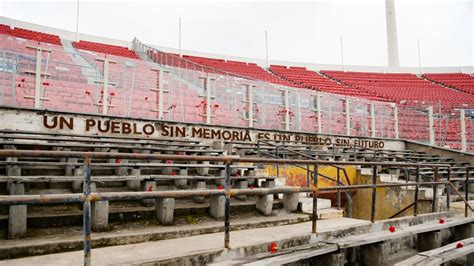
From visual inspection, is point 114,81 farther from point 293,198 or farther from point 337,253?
point 337,253

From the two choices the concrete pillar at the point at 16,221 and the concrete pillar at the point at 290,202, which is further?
the concrete pillar at the point at 290,202

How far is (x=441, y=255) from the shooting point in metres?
3.99

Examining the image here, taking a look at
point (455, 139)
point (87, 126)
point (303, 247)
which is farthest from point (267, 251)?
point (455, 139)

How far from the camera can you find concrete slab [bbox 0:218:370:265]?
276 centimetres

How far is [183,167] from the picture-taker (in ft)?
16.7

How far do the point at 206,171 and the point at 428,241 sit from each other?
3387 mm

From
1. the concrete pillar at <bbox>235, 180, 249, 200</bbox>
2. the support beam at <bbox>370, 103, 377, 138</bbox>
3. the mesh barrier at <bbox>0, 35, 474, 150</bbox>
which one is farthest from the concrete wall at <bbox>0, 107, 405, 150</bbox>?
the support beam at <bbox>370, 103, 377, 138</bbox>

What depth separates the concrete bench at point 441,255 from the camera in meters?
3.74

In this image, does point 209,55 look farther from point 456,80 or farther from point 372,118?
point 456,80

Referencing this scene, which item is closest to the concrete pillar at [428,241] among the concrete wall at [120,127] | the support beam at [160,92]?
the concrete wall at [120,127]

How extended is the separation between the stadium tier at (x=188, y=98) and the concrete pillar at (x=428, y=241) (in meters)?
5.42

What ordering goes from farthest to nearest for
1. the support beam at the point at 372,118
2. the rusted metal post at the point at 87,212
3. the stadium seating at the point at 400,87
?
the stadium seating at the point at 400,87 → the support beam at the point at 372,118 → the rusted metal post at the point at 87,212

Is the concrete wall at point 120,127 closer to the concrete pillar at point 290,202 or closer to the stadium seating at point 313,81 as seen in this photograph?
the concrete pillar at point 290,202

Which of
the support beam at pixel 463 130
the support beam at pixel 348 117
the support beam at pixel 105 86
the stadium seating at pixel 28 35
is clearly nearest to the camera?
the support beam at pixel 105 86
